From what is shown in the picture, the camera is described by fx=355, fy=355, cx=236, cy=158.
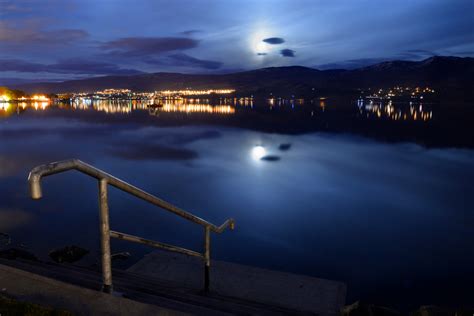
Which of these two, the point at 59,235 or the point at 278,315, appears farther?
the point at 59,235

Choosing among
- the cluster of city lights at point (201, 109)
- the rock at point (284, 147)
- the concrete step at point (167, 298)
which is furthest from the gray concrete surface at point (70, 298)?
the cluster of city lights at point (201, 109)

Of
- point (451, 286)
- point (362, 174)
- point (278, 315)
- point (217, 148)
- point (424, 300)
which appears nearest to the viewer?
point (278, 315)

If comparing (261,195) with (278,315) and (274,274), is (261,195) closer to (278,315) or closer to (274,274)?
(274,274)

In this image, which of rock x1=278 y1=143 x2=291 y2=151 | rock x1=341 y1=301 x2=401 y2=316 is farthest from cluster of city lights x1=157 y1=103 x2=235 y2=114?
rock x1=341 y1=301 x2=401 y2=316

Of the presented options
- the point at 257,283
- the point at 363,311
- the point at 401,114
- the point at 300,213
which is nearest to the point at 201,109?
the point at 401,114

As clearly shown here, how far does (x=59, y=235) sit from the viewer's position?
1356 cm

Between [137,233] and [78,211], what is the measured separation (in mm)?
4240

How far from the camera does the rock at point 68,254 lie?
36.6ft

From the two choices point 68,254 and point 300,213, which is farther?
point 300,213

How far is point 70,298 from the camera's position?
3.84 meters

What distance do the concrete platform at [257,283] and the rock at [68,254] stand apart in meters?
3.18

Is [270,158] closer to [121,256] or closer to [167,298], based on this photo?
[121,256]

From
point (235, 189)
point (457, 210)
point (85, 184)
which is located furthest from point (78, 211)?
point (457, 210)

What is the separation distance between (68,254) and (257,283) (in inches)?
263
